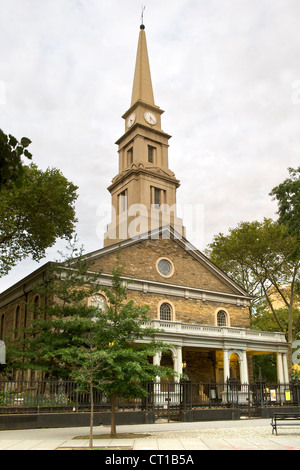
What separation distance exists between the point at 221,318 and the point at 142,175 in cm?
1699

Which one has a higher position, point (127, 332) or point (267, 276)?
point (267, 276)

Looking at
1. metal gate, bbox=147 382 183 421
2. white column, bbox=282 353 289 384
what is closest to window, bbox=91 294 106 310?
metal gate, bbox=147 382 183 421

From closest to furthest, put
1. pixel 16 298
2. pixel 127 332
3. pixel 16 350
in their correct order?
pixel 127 332, pixel 16 350, pixel 16 298

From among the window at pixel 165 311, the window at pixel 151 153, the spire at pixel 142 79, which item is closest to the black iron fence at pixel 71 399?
the window at pixel 165 311

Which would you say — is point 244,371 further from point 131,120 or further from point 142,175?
point 131,120

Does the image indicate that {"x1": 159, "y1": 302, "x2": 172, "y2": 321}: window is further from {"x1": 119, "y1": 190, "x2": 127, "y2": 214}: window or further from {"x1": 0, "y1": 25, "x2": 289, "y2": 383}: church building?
{"x1": 119, "y1": 190, "x2": 127, "y2": 214}: window

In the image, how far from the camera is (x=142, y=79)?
172 feet

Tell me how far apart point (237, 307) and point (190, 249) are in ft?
21.7

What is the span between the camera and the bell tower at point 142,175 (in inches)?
1748

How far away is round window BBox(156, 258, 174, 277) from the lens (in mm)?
34594

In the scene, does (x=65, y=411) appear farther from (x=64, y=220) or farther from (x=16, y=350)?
(x=64, y=220)

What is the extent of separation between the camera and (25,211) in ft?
93.9

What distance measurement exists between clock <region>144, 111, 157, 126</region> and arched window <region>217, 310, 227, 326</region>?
23757mm
